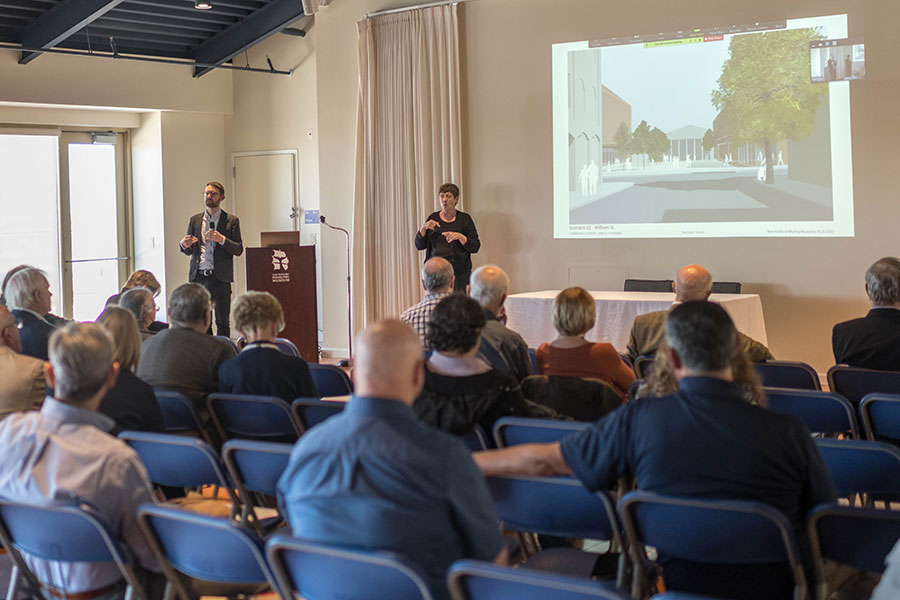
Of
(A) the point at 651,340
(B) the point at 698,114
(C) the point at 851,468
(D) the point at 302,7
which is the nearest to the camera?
(C) the point at 851,468

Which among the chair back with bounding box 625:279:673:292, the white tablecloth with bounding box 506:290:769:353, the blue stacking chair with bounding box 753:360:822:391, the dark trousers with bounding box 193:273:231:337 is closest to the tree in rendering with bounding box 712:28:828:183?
the chair back with bounding box 625:279:673:292

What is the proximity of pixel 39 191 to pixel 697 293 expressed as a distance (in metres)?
8.15

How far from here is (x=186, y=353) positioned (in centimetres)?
423

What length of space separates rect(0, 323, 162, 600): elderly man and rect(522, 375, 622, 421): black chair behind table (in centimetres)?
167

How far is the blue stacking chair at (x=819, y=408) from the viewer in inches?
142

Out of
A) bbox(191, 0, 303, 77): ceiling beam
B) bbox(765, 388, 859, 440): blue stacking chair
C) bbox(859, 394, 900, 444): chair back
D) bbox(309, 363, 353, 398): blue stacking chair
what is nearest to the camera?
bbox(859, 394, 900, 444): chair back

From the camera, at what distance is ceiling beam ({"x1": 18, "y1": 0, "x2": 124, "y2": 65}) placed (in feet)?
28.7

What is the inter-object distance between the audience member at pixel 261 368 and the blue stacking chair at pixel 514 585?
7.48 ft

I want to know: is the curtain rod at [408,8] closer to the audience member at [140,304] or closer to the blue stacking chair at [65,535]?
the audience member at [140,304]

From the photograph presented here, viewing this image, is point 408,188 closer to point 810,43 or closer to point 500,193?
point 500,193

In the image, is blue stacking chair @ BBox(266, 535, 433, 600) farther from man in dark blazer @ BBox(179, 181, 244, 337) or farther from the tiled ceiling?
the tiled ceiling

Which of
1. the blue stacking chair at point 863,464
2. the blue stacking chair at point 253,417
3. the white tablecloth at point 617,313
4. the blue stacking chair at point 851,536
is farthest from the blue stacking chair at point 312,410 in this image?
the white tablecloth at point 617,313

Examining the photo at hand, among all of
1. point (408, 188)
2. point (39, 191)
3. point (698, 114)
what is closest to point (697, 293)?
point (698, 114)

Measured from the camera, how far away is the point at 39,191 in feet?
35.0
